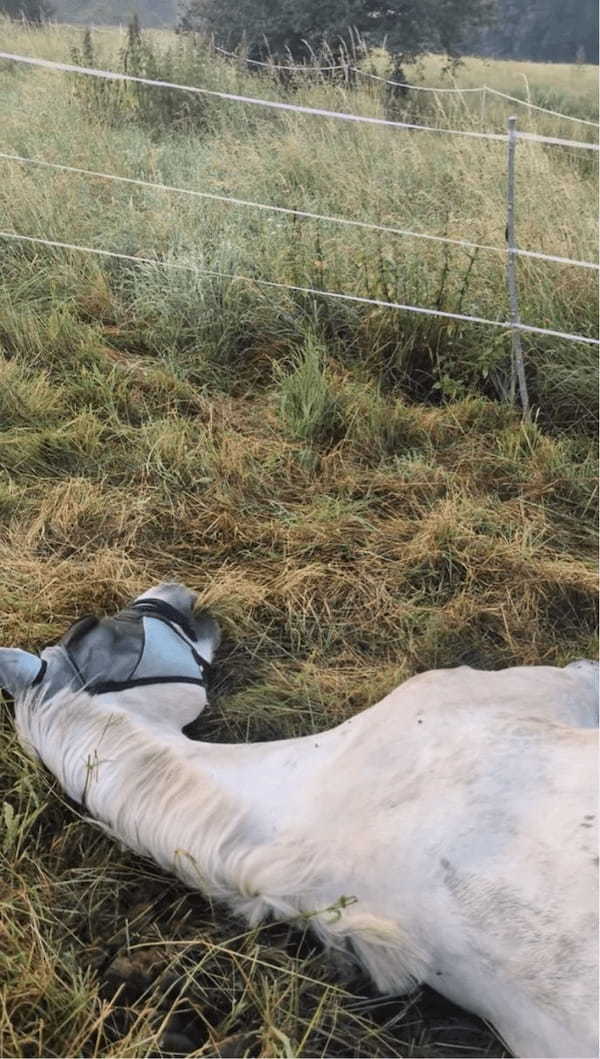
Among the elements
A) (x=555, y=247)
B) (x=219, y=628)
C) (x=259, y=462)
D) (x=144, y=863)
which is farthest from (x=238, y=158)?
(x=144, y=863)

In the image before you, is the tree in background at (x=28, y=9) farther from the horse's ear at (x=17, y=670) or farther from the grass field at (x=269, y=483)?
the horse's ear at (x=17, y=670)

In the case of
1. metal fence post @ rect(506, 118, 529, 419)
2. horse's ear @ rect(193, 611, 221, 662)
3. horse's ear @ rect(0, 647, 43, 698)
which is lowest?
horse's ear @ rect(193, 611, 221, 662)

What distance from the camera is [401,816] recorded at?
1.49 metres

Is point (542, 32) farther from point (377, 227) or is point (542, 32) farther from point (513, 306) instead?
point (513, 306)

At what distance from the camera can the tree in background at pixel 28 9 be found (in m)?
7.96

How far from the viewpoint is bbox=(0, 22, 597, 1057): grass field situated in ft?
5.20

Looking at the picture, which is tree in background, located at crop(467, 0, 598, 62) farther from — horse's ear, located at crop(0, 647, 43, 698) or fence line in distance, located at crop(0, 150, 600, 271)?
horse's ear, located at crop(0, 647, 43, 698)

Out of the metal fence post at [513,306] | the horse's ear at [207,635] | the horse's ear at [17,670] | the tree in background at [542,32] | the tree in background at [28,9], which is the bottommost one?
the horse's ear at [207,635]

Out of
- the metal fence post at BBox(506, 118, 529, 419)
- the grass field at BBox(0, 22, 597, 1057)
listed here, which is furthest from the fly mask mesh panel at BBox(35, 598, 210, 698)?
the metal fence post at BBox(506, 118, 529, 419)

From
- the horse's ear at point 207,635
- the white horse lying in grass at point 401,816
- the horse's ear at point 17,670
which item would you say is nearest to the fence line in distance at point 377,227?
the horse's ear at point 207,635

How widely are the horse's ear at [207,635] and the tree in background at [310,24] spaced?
595 centimetres

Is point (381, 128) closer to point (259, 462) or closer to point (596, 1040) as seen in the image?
point (259, 462)

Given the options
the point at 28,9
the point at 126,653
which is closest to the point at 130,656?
the point at 126,653

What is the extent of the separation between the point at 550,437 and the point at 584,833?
6.21 feet
